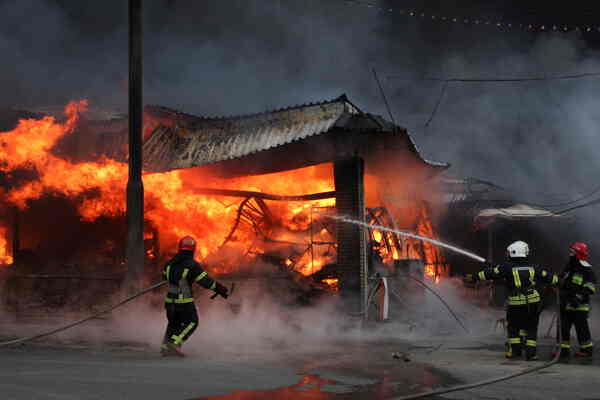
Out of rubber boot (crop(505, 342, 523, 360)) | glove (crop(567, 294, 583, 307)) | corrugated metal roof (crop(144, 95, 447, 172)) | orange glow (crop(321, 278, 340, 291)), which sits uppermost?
corrugated metal roof (crop(144, 95, 447, 172))

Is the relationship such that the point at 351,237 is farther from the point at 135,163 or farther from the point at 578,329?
the point at 578,329

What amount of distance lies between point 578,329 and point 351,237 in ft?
19.5

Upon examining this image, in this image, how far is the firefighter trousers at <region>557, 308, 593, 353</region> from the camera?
30.8 ft

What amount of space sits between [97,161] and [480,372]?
12.0 m

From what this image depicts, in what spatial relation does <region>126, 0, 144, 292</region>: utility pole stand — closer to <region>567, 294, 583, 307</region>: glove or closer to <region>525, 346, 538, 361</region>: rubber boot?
<region>525, 346, 538, 361</region>: rubber boot

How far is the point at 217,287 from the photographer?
352 inches

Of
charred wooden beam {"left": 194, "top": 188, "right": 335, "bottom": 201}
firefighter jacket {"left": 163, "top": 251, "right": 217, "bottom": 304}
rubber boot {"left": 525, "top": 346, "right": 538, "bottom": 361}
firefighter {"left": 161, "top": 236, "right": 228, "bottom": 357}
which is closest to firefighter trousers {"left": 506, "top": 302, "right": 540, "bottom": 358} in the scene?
rubber boot {"left": 525, "top": 346, "right": 538, "bottom": 361}

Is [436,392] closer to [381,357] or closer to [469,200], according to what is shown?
[381,357]

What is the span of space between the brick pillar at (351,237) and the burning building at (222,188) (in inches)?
0.9

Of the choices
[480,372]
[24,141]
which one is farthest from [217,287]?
[24,141]

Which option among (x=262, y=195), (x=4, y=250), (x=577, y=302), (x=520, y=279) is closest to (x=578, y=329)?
(x=577, y=302)

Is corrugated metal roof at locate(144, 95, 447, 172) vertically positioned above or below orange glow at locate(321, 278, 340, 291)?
above

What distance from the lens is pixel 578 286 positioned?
31.5 ft

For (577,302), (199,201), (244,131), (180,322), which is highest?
(244,131)
